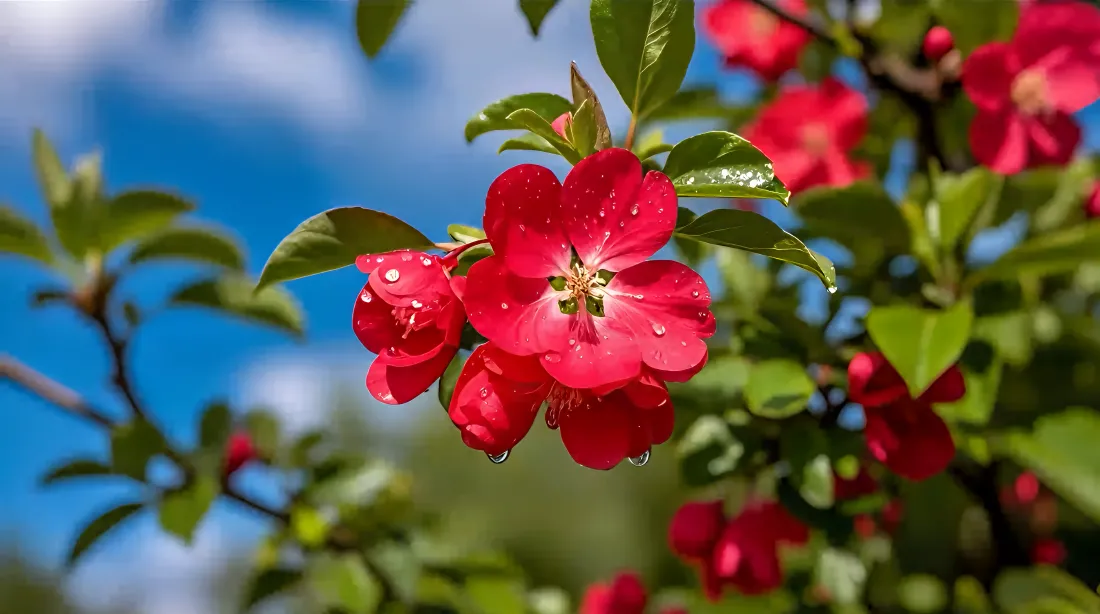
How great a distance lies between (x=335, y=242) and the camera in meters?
0.62

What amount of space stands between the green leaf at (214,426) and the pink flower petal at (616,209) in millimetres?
1027

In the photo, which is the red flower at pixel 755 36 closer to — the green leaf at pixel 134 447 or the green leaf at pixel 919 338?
the green leaf at pixel 919 338

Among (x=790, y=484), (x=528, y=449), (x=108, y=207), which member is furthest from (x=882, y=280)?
(x=528, y=449)

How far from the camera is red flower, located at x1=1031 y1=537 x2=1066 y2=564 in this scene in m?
1.69

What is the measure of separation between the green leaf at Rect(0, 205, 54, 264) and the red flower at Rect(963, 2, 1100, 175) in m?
1.47

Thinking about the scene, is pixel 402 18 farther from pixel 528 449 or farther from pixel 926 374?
pixel 528 449

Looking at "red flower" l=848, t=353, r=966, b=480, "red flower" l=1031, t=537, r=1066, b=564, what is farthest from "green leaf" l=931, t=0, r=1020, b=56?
"red flower" l=1031, t=537, r=1066, b=564

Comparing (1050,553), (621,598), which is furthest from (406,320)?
(1050,553)

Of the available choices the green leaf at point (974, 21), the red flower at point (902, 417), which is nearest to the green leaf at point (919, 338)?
the red flower at point (902, 417)

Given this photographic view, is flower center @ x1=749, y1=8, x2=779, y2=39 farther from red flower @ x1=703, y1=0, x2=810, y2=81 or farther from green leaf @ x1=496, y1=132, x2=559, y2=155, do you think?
green leaf @ x1=496, y1=132, x2=559, y2=155

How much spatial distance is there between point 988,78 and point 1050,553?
1.07 metres

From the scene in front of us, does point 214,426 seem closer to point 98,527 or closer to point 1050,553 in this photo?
point 98,527

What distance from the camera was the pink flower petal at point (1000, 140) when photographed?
123 cm

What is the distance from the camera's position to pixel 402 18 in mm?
911
